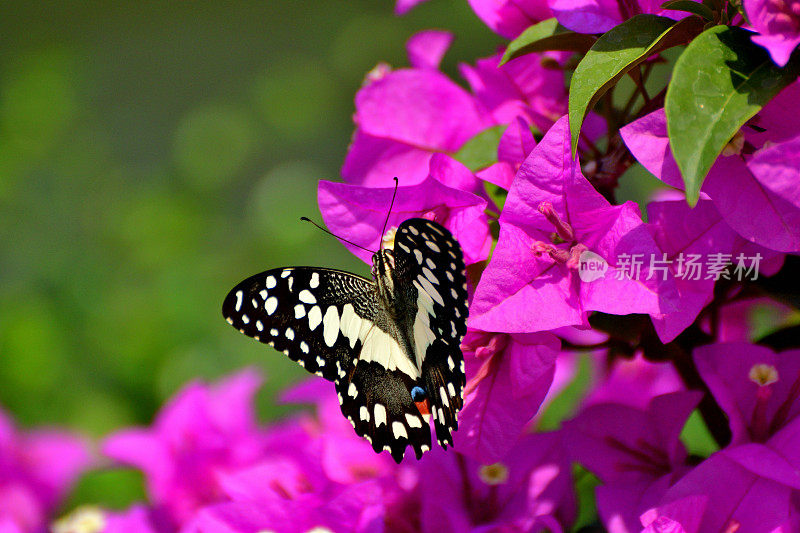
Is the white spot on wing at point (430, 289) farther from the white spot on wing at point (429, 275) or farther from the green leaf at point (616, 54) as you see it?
the green leaf at point (616, 54)

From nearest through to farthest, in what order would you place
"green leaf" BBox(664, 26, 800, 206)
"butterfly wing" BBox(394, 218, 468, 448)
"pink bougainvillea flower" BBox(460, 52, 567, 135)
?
"green leaf" BBox(664, 26, 800, 206)
"butterfly wing" BBox(394, 218, 468, 448)
"pink bougainvillea flower" BBox(460, 52, 567, 135)

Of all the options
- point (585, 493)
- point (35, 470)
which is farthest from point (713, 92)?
point (35, 470)

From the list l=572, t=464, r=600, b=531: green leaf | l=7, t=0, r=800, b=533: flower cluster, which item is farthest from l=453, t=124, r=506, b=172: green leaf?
l=572, t=464, r=600, b=531: green leaf

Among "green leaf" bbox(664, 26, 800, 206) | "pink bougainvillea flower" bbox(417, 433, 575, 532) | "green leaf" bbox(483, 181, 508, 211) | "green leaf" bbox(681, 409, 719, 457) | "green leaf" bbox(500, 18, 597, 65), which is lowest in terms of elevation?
"green leaf" bbox(681, 409, 719, 457)

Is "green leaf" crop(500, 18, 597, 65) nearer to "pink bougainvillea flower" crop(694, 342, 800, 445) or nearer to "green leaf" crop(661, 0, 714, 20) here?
"green leaf" crop(661, 0, 714, 20)

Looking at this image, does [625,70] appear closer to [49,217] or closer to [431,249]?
[431,249]

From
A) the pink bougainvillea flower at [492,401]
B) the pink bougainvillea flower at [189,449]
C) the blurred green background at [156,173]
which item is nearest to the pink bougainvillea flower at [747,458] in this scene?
the pink bougainvillea flower at [492,401]

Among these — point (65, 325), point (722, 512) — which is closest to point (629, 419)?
point (722, 512)
